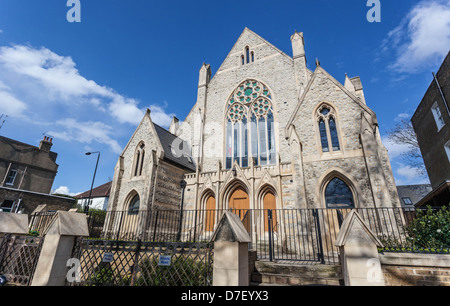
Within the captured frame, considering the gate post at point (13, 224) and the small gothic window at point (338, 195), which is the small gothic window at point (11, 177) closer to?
the gate post at point (13, 224)

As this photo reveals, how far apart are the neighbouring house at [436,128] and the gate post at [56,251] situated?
15430 mm

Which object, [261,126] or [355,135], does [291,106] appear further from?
[355,135]

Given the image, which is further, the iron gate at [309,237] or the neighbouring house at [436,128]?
the neighbouring house at [436,128]

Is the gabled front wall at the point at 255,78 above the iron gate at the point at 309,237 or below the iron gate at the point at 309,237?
above

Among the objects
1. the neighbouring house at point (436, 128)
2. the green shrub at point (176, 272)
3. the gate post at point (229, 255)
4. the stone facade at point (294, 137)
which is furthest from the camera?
the neighbouring house at point (436, 128)

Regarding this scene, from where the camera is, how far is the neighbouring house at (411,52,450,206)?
12.7m

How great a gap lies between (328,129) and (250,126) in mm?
7201

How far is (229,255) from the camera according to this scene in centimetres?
469

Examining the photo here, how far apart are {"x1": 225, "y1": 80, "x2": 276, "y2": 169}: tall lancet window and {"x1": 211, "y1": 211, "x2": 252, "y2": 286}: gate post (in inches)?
436

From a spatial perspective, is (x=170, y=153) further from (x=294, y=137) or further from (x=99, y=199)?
(x=99, y=199)

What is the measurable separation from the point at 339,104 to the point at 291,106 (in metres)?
4.89

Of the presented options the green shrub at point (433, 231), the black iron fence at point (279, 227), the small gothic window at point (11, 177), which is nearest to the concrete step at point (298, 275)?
the black iron fence at point (279, 227)

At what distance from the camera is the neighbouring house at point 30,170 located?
71.2 feet
